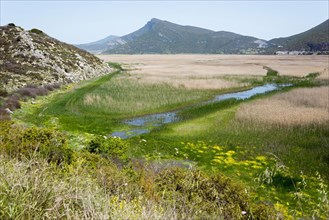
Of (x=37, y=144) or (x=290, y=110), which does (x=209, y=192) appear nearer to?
(x=37, y=144)

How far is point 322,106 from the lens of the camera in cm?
3138

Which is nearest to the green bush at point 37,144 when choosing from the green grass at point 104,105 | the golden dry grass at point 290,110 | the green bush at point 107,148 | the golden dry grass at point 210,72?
the green bush at point 107,148

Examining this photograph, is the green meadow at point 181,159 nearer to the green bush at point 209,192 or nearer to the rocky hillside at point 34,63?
the green bush at point 209,192

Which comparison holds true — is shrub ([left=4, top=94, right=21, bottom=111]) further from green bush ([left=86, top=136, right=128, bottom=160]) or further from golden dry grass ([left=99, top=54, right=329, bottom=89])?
golden dry grass ([left=99, top=54, right=329, bottom=89])

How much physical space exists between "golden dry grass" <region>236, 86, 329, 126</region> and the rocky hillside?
30.4 m

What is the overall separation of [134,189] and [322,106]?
2846cm

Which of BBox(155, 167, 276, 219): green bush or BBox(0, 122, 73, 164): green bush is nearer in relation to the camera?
BBox(155, 167, 276, 219): green bush

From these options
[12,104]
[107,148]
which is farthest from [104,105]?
[107,148]

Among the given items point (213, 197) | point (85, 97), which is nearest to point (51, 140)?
point (213, 197)

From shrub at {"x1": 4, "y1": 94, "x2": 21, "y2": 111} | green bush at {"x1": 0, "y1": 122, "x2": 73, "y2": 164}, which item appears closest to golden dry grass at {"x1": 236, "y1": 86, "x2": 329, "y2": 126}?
green bush at {"x1": 0, "y1": 122, "x2": 73, "y2": 164}

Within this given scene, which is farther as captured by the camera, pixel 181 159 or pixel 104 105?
pixel 104 105

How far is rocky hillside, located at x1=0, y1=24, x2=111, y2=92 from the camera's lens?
156 feet

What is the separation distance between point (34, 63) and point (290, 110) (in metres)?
47.5

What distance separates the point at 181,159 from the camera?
19359 mm
